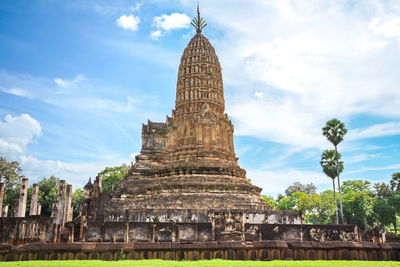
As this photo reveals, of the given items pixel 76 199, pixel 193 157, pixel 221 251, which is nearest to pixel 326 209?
pixel 193 157

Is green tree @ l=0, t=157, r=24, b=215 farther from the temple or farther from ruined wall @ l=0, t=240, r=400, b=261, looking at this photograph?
ruined wall @ l=0, t=240, r=400, b=261

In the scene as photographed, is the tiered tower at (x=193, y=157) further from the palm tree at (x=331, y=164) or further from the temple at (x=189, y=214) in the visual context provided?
the palm tree at (x=331, y=164)

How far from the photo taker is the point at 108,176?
62156 mm

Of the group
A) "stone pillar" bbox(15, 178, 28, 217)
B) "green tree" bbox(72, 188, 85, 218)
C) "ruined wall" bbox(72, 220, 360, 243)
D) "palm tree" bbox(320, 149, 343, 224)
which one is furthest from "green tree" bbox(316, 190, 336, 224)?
"stone pillar" bbox(15, 178, 28, 217)

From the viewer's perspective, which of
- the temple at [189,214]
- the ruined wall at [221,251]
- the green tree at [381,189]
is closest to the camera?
the ruined wall at [221,251]

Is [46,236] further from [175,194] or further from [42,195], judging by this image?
[42,195]

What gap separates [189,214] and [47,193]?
42.7m

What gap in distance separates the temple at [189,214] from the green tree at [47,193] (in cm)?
1962

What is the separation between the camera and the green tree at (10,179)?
50600 mm

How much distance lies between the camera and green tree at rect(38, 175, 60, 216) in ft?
180

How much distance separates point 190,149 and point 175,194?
645 cm

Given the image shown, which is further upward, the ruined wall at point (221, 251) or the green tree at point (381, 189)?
the green tree at point (381, 189)

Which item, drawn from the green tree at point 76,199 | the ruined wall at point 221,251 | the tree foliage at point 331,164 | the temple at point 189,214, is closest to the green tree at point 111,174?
the green tree at point 76,199

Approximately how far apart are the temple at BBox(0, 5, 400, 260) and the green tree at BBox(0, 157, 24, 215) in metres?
18.1
